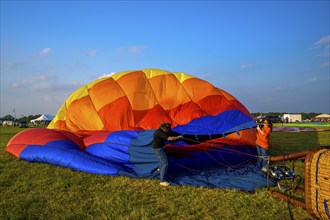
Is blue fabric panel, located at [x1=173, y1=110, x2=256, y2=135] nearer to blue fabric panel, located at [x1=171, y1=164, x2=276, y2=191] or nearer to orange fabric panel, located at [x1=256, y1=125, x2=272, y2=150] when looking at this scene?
orange fabric panel, located at [x1=256, y1=125, x2=272, y2=150]

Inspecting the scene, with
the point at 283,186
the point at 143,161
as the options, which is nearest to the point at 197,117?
the point at 143,161

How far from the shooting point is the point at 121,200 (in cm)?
462

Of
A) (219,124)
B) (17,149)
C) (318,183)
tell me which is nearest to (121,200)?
(318,183)

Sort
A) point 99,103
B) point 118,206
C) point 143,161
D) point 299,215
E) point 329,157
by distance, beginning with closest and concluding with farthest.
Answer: point 329,157
point 299,215
point 118,206
point 143,161
point 99,103

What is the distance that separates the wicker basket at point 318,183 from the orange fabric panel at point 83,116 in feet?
17.8

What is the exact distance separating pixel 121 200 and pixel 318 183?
2.65 metres

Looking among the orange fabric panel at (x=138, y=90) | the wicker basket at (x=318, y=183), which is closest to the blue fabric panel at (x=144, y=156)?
the orange fabric panel at (x=138, y=90)

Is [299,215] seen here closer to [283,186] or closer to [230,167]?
[283,186]

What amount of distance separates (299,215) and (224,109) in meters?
4.10

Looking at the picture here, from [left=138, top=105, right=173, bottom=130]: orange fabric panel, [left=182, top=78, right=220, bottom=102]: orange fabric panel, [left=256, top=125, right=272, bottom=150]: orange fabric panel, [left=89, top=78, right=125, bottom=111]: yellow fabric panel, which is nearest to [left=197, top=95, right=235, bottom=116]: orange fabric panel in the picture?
[left=182, top=78, right=220, bottom=102]: orange fabric panel

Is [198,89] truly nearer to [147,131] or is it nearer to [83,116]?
[147,131]

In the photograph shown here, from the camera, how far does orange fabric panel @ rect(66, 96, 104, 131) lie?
27.3ft

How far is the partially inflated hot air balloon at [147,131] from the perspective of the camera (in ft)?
20.7

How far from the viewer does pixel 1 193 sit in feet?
16.8
